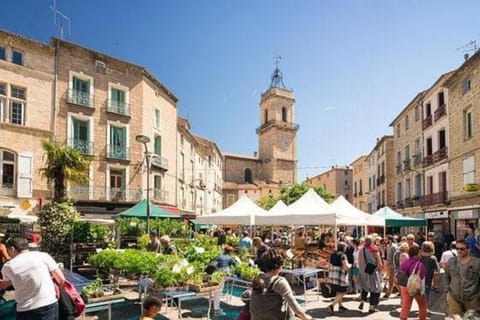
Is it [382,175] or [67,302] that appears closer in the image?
[67,302]

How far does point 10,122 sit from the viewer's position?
851 inches

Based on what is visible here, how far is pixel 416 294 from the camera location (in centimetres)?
691

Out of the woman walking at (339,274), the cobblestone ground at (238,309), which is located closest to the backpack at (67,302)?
the cobblestone ground at (238,309)

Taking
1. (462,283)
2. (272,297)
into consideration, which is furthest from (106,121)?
(272,297)

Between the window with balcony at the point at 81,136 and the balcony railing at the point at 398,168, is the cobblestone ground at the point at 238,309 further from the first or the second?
the balcony railing at the point at 398,168

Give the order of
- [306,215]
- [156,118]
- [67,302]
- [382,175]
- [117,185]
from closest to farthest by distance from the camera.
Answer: [67,302] < [306,215] < [117,185] < [156,118] < [382,175]

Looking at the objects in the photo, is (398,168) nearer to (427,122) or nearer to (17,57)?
→ (427,122)

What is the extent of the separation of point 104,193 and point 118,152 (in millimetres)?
2742

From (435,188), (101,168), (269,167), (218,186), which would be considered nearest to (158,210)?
(101,168)

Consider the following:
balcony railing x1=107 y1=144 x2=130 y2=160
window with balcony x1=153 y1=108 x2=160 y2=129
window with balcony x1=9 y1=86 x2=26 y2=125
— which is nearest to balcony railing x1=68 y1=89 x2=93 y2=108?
window with balcony x1=9 y1=86 x2=26 y2=125

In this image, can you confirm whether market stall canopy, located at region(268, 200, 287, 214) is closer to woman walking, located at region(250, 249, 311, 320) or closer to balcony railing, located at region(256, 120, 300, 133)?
woman walking, located at region(250, 249, 311, 320)

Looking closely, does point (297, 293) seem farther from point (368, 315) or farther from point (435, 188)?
point (435, 188)

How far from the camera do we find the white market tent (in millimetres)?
11713

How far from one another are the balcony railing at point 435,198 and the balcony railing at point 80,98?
21.3 meters
